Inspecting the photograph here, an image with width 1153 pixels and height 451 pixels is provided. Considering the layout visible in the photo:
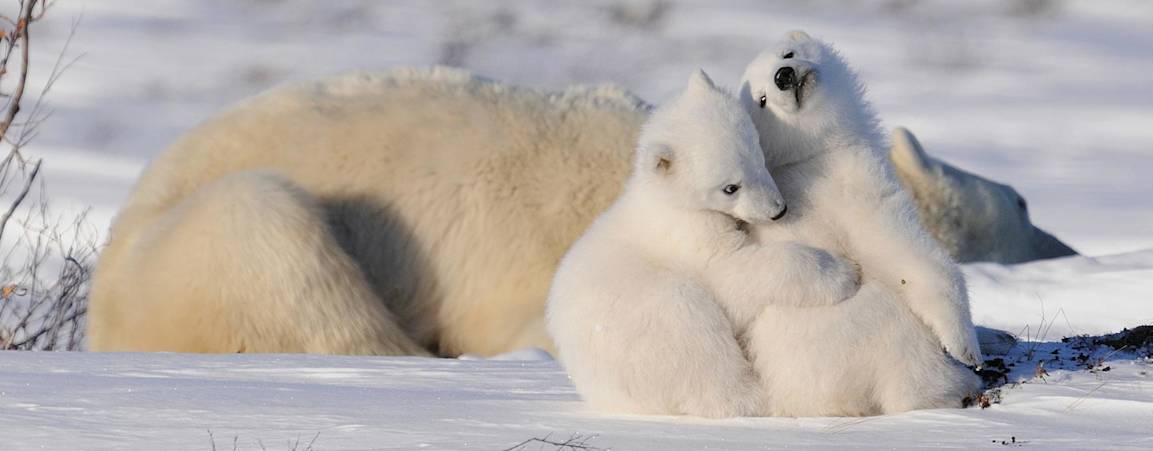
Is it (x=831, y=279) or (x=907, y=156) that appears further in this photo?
(x=907, y=156)

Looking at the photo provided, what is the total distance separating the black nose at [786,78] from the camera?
3.46 meters

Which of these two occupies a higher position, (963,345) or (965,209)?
(963,345)

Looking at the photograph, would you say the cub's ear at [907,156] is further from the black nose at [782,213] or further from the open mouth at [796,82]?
the black nose at [782,213]

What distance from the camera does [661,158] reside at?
3.35m

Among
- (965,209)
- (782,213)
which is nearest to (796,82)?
(782,213)

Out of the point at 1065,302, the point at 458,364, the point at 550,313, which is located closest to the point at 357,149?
the point at 458,364

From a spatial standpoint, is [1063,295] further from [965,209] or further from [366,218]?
[366,218]

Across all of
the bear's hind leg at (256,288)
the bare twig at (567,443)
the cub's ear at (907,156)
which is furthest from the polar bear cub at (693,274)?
the cub's ear at (907,156)

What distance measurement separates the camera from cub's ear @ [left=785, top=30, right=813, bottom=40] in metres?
3.63

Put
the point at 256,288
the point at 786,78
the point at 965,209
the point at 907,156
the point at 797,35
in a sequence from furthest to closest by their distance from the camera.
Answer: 1. the point at 965,209
2. the point at 907,156
3. the point at 256,288
4. the point at 797,35
5. the point at 786,78

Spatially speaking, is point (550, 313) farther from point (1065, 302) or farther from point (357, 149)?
point (1065, 302)

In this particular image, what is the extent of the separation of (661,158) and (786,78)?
349mm

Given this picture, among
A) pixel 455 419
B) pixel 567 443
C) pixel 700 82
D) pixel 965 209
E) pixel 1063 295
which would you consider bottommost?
pixel 1063 295

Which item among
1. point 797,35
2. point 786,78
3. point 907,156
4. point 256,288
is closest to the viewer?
point 786,78
